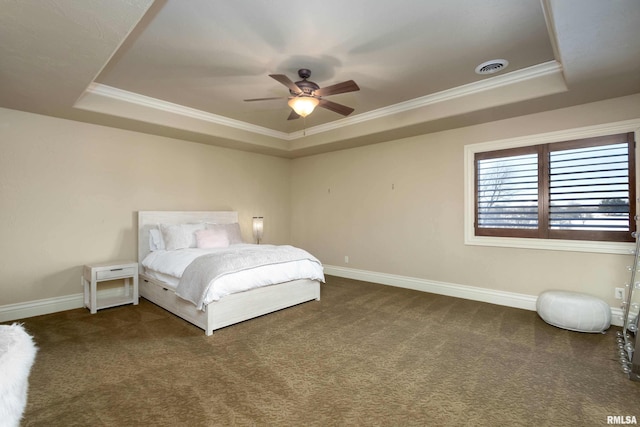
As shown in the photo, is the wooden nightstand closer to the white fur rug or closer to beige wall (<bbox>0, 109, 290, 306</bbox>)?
beige wall (<bbox>0, 109, 290, 306</bbox>)

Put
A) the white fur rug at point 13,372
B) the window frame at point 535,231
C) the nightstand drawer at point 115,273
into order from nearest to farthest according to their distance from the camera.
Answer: the white fur rug at point 13,372 < the window frame at point 535,231 < the nightstand drawer at point 115,273

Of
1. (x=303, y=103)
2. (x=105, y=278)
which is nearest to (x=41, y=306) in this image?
(x=105, y=278)

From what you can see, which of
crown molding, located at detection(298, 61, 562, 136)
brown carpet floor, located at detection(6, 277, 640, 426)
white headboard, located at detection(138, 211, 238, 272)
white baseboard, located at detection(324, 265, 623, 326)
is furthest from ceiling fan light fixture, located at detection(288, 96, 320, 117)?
white baseboard, located at detection(324, 265, 623, 326)

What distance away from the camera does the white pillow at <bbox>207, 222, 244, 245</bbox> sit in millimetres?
4871

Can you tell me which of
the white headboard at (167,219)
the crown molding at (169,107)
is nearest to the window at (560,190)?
the crown molding at (169,107)

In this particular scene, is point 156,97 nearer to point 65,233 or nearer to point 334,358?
point 65,233

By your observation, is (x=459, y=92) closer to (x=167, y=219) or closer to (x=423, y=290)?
(x=423, y=290)

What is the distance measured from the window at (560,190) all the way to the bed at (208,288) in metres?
2.63

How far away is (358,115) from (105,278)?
4.19 m

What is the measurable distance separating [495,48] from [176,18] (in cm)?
286

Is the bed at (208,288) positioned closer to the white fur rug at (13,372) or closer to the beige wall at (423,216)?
the beige wall at (423,216)

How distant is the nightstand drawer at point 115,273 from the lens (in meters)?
3.82

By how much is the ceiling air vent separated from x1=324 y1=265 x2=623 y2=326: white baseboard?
9.13 feet


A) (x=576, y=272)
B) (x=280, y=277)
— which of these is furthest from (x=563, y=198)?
(x=280, y=277)
